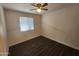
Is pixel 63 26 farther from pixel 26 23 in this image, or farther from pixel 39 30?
pixel 26 23

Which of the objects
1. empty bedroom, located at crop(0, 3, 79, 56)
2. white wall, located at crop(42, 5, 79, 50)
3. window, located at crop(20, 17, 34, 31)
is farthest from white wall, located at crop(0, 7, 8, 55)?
white wall, located at crop(42, 5, 79, 50)

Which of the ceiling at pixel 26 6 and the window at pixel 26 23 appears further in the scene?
the window at pixel 26 23

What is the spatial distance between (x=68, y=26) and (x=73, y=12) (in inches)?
8.0

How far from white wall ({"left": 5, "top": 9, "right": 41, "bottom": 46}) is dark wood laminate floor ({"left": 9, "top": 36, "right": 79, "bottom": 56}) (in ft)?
0.24

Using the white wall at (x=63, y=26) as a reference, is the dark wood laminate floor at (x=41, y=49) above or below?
below

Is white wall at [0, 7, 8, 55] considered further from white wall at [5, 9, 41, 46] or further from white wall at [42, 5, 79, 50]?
white wall at [42, 5, 79, 50]

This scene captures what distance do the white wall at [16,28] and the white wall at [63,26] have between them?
109 mm

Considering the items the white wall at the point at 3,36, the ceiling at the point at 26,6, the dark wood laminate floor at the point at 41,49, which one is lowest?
the dark wood laminate floor at the point at 41,49

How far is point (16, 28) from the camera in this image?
1.21m

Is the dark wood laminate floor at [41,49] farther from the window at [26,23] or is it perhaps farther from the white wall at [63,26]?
the window at [26,23]

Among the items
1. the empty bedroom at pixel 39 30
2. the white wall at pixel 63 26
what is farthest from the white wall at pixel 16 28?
the white wall at pixel 63 26

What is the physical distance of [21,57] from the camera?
1129mm

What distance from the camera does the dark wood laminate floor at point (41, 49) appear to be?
1190mm

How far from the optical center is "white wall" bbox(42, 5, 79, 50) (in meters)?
1.23
